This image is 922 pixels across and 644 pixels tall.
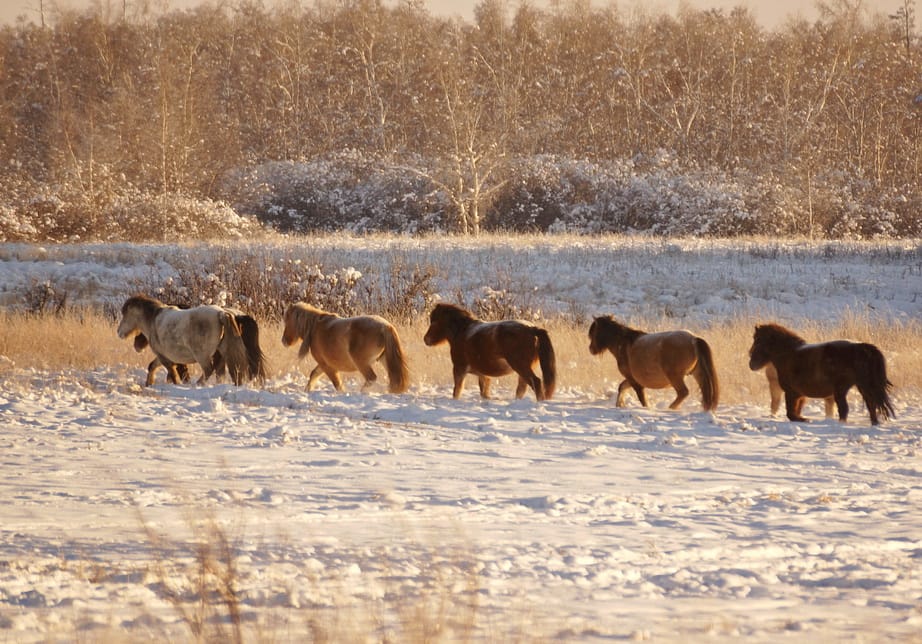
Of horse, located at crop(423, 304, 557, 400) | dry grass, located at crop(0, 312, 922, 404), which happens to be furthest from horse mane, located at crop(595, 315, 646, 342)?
dry grass, located at crop(0, 312, 922, 404)

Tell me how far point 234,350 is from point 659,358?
421 cm

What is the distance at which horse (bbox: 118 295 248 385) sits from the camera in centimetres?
1021

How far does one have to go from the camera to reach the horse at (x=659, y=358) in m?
9.37

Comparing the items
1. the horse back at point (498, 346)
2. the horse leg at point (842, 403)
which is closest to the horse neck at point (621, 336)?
the horse back at point (498, 346)

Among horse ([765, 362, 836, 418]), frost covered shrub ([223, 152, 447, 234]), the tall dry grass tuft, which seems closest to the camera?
horse ([765, 362, 836, 418])

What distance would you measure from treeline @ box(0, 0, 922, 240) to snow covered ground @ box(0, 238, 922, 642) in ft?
72.4

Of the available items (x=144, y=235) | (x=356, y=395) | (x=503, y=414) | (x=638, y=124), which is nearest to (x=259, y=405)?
(x=356, y=395)

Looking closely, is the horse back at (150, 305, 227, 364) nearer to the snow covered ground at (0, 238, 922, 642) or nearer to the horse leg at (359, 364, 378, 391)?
the snow covered ground at (0, 238, 922, 642)

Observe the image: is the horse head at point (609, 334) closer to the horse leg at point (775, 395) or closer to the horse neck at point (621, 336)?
the horse neck at point (621, 336)

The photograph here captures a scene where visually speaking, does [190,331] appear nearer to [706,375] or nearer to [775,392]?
[706,375]

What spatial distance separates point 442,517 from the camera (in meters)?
5.52

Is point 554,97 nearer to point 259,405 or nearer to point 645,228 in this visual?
point 645,228

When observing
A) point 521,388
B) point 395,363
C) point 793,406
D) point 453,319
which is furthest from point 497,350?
point 793,406

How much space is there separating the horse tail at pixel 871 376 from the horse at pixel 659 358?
126cm
